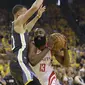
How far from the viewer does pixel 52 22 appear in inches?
701

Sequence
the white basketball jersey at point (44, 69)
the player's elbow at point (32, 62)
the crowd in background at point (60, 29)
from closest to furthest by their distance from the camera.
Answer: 1. the player's elbow at point (32, 62)
2. the white basketball jersey at point (44, 69)
3. the crowd in background at point (60, 29)

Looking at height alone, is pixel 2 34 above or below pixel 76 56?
above

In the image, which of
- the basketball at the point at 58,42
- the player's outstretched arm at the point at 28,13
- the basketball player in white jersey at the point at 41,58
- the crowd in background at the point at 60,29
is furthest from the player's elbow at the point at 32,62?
the crowd in background at the point at 60,29

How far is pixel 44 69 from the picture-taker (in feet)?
14.3

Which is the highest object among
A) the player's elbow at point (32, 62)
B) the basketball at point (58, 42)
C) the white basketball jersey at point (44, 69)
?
the basketball at point (58, 42)

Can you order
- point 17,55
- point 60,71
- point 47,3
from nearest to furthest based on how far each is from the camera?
point 17,55, point 60,71, point 47,3

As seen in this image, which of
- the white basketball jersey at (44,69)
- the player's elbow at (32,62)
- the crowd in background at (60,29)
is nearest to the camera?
the player's elbow at (32,62)

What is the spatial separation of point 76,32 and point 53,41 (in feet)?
43.4

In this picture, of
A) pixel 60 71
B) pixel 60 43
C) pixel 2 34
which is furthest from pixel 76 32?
pixel 60 43

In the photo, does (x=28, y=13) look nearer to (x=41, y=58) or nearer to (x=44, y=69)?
(x=41, y=58)

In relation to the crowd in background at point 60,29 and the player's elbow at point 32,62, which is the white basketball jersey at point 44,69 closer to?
the player's elbow at point 32,62

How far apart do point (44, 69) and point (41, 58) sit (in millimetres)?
Result: 208

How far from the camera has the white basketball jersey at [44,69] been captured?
14.3 ft

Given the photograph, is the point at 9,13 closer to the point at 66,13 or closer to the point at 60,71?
the point at 66,13
